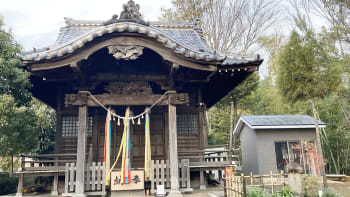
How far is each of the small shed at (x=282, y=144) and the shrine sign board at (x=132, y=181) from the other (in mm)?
9041

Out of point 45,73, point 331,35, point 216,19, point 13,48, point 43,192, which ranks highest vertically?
point 216,19

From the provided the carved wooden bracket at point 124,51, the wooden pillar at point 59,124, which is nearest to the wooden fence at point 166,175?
the carved wooden bracket at point 124,51

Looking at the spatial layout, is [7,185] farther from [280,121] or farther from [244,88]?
[244,88]

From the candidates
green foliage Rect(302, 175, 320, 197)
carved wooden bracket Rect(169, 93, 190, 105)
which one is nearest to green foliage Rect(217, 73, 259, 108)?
green foliage Rect(302, 175, 320, 197)

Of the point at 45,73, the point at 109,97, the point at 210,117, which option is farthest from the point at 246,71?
the point at 210,117

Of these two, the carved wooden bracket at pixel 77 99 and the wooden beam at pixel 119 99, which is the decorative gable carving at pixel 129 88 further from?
the carved wooden bracket at pixel 77 99

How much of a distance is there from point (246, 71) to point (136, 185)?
15.3 ft

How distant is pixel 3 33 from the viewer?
332 inches

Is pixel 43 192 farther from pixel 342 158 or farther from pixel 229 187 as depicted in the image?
pixel 342 158

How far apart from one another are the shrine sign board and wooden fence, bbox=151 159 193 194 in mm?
367

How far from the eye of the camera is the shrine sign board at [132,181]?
22.5 feet

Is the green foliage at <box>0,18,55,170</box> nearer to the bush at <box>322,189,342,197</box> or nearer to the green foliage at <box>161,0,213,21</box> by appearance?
the bush at <box>322,189,342,197</box>

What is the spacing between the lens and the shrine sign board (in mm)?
6845

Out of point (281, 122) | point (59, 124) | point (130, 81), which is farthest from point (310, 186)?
point (59, 124)
